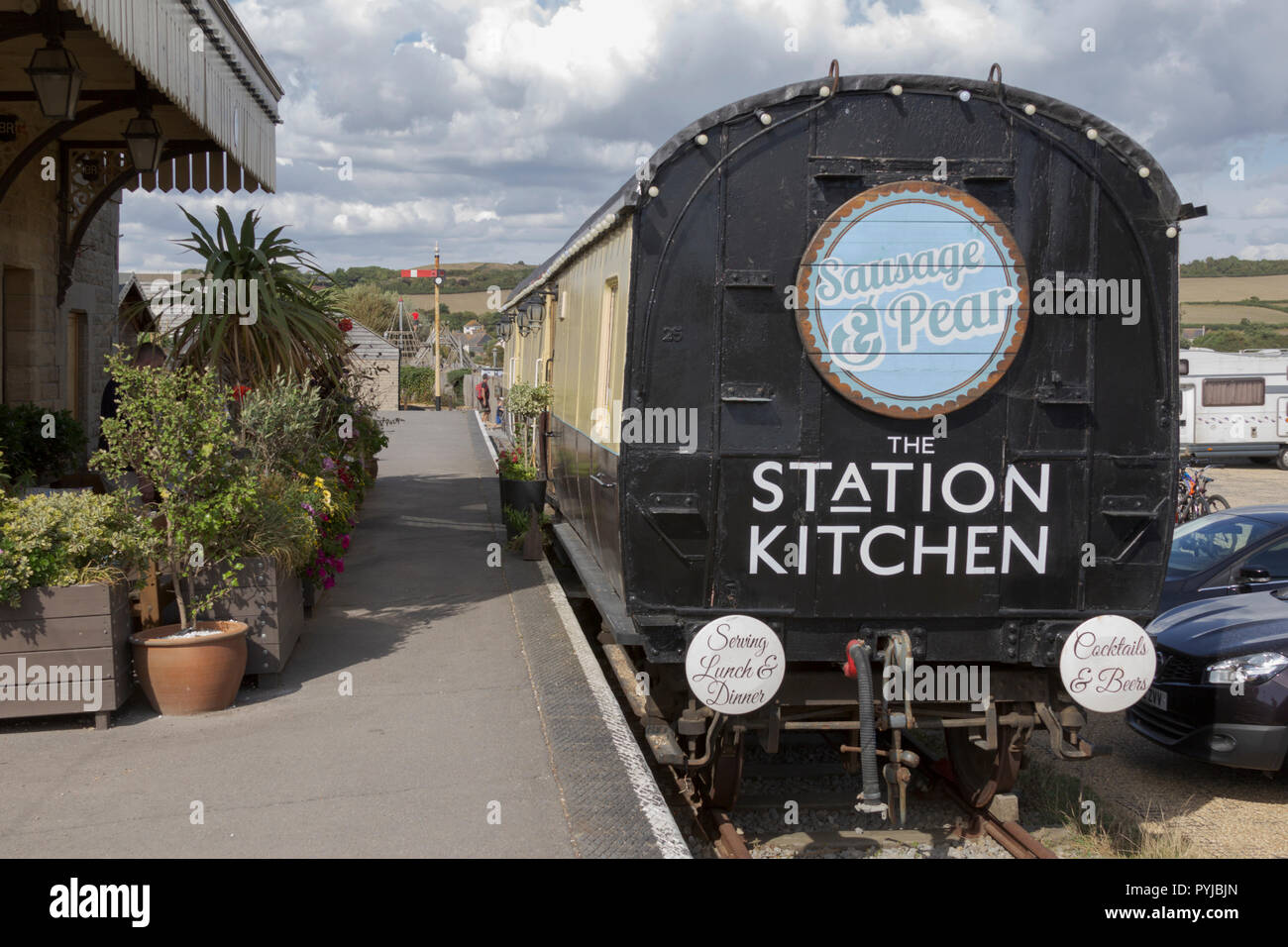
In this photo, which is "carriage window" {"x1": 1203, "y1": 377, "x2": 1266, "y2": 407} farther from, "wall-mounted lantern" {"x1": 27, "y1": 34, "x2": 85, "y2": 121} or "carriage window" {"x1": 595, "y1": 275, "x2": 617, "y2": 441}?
"wall-mounted lantern" {"x1": 27, "y1": 34, "x2": 85, "y2": 121}

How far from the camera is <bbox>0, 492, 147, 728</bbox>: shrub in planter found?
6.00 m

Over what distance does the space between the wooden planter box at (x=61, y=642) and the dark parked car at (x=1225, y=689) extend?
6.70 metres

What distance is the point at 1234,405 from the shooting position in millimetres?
32000

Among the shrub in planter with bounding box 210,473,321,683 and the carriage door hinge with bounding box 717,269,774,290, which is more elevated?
the carriage door hinge with bounding box 717,269,774,290

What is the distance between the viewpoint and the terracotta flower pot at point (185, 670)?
641cm

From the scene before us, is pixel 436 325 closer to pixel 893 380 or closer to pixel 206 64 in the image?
pixel 206 64

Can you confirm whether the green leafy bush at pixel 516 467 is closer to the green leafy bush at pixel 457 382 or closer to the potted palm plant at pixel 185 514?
the potted palm plant at pixel 185 514

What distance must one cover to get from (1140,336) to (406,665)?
5043mm

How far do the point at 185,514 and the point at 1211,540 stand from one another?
8483 mm

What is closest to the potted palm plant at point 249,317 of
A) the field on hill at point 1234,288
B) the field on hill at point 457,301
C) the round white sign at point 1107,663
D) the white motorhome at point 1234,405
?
the round white sign at point 1107,663

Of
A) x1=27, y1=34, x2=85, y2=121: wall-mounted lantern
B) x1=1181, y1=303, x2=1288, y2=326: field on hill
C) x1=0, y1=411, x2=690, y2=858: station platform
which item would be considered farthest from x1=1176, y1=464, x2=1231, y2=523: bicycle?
x1=1181, y1=303, x2=1288, y2=326: field on hill

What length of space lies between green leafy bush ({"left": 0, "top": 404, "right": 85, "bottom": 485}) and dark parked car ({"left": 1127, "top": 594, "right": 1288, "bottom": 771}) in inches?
359

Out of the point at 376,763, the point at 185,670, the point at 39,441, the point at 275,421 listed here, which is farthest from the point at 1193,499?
the point at 39,441

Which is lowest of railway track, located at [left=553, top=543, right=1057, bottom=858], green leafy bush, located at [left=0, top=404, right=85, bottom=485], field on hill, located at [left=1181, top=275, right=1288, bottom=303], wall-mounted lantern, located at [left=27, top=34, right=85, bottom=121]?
railway track, located at [left=553, top=543, right=1057, bottom=858]
